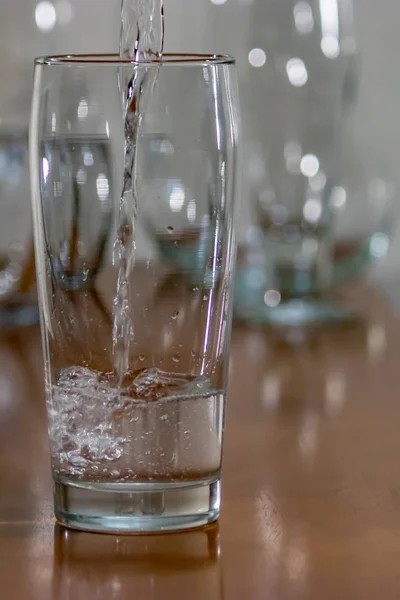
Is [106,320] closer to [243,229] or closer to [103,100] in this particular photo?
[103,100]

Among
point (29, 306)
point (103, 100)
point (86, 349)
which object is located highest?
point (103, 100)

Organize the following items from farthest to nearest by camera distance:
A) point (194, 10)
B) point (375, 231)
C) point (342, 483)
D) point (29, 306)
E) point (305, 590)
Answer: point (194, 10), point (375, 231), point (29, 306), point (342, 483), point (305, 590)

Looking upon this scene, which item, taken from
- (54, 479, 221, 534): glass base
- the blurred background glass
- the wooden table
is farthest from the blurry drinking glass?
(54, 479, 221, 534): glass base

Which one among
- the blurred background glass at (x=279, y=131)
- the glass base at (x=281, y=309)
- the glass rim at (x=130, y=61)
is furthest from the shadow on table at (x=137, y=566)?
the blurred background glass at (x=279, y=131)

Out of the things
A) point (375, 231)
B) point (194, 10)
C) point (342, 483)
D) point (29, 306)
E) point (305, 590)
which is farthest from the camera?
point (194, 10)

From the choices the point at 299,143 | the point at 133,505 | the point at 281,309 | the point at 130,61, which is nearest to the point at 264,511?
the point at 133,505

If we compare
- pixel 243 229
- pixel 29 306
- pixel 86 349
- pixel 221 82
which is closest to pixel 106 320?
pixel 86 349

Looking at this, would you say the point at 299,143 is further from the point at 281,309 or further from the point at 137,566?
the point at 137,566
